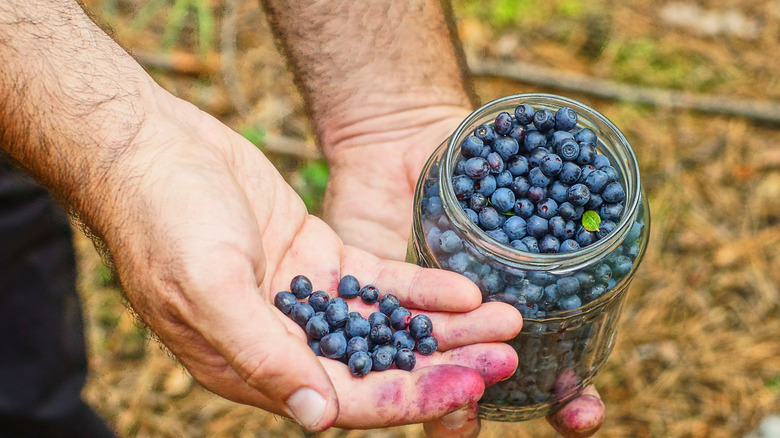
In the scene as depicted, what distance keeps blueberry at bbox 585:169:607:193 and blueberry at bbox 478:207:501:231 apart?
0.88ft

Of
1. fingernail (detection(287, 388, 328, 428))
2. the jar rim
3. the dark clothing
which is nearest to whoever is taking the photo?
fingernail (detection(287, 388, 328, 428))

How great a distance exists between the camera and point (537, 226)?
1869 millimetres

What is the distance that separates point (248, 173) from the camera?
221 cm

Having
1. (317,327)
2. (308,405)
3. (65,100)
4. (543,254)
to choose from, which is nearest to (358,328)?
(317,327)

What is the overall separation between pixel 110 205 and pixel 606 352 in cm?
162

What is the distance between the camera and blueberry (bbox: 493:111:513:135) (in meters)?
2.01

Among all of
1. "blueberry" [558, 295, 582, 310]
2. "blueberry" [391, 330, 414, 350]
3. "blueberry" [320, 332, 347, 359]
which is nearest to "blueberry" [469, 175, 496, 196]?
"blueberry" [558, 295, 582, 310]

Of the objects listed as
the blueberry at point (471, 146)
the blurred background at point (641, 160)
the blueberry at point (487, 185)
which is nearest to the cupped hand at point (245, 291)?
the blueberry at point (487, 185)

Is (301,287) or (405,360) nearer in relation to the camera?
(405,360)

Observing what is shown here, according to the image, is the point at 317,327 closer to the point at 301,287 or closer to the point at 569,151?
the point at 301,287

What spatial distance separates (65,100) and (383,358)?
1.22 m

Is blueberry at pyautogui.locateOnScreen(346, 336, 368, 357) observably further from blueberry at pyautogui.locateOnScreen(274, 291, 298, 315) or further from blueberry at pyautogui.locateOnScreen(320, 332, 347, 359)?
blueberry at pyautogui.locateOnScreen(274, 291, 298, 315)

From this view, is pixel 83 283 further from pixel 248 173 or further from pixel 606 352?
pixel 606 352

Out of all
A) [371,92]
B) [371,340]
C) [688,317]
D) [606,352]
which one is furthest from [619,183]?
[688,317]
